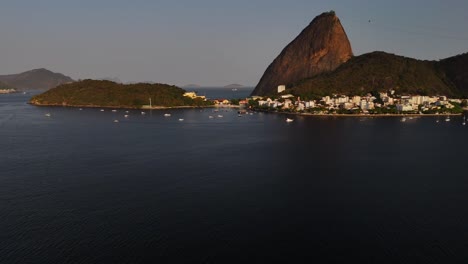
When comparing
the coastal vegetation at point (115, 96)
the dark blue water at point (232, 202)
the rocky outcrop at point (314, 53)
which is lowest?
the dark blue water at point (232, 202)

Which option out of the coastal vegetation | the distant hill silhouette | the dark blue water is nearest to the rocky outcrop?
the distant hill silhouette

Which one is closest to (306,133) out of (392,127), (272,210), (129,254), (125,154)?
(392,127)

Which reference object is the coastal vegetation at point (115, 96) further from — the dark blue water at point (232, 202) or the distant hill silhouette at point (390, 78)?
the dark blue water at point (232, 202)

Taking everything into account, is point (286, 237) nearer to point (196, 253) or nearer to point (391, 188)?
point (196, 253)

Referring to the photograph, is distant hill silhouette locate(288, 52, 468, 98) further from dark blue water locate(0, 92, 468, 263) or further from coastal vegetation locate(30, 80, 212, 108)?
dark blue water locate(0, 92, 468, 263)

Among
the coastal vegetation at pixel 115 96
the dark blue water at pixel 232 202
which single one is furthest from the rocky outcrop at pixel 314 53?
the dark blue water at pixel 232 202

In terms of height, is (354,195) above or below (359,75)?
below
